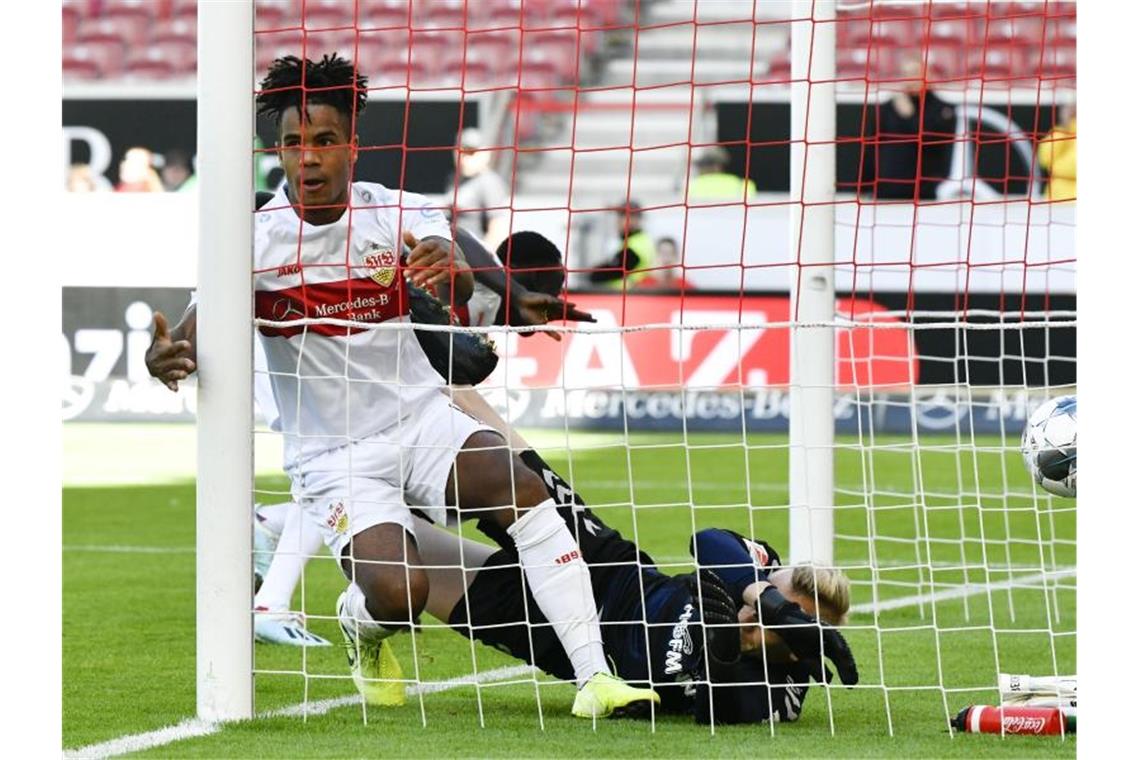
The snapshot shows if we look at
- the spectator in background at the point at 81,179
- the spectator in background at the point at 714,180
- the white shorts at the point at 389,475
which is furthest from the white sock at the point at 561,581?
the spectator in background at the point at 81,179

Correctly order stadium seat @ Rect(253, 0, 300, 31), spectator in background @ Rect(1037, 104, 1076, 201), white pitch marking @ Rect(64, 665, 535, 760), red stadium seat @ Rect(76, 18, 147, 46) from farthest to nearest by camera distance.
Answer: red stadium seat @ Rect(76, 18, 147, 46) < stadium seat @ Rect(253, 0, 300, 31) < spectator in background @ Rect(1037, 104, 1076, 201) < white pitch marking @ Rect(64, 665, 535, 760)

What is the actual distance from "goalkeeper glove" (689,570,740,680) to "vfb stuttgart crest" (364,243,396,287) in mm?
1203

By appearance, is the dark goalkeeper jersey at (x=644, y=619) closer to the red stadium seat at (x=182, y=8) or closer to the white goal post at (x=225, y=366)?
the white goal post at (x=225, y=366)

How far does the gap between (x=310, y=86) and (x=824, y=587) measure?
1981 mm

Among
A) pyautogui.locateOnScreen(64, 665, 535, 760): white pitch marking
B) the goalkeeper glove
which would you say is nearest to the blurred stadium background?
pyautogui.locateOnScreen(64, 665, 535, 760): white pitch marking

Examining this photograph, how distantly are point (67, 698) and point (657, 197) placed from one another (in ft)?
46.0

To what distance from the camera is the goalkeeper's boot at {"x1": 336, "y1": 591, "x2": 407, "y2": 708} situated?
16.4 ft

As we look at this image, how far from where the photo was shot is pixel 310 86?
5113mm

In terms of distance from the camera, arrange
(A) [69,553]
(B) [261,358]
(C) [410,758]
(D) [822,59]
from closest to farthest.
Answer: (C) [410,758] < (B) [261,358] < (D) [822,59] < (A) [69,553]

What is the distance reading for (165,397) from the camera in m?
15.1

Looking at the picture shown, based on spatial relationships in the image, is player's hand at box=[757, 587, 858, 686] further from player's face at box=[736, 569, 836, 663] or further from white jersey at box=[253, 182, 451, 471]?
white jersey at box=[253, 182, 451, 471]

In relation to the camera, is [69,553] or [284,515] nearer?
[284,515]
